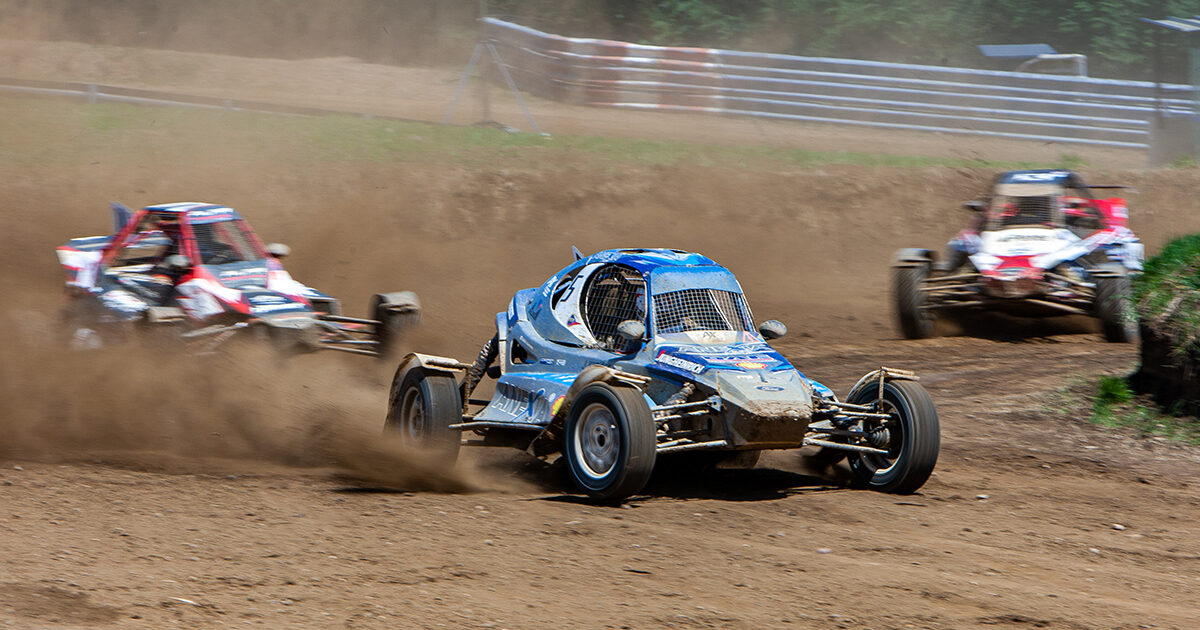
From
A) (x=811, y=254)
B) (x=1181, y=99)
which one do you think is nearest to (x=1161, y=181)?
(x=1181, y=99)

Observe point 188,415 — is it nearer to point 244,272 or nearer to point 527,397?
point 527,397

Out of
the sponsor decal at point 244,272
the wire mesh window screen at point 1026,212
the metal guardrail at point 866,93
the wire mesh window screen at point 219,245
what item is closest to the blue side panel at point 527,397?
the sponsor decal at point 244,272

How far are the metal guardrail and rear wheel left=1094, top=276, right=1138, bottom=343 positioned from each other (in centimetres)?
1273

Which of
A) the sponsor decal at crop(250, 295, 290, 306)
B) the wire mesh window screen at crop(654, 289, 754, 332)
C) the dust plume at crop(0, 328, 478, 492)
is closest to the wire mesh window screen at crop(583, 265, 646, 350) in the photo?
the wire mesh window screen at crop(654, 289, 754, 332)

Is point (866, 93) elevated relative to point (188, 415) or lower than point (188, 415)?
elevated

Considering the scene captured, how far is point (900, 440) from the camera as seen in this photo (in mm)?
7066

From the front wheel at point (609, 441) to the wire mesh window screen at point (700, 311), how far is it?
0.77 m

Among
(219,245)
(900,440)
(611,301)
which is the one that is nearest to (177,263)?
(219,245)

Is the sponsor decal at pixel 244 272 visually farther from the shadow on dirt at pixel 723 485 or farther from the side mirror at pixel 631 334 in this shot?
the side mirror at pixel 631 334

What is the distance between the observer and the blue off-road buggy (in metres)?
6.59

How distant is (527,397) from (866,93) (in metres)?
19.4

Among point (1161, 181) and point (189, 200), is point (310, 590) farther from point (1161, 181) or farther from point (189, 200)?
point (1161, 181)

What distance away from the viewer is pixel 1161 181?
68.7 feet

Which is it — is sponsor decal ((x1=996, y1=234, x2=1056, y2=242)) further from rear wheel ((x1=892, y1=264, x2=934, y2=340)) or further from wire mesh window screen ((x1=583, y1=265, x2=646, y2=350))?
wire mesh window screen ((x1=583, y1=265, x2=646, y2=350))
